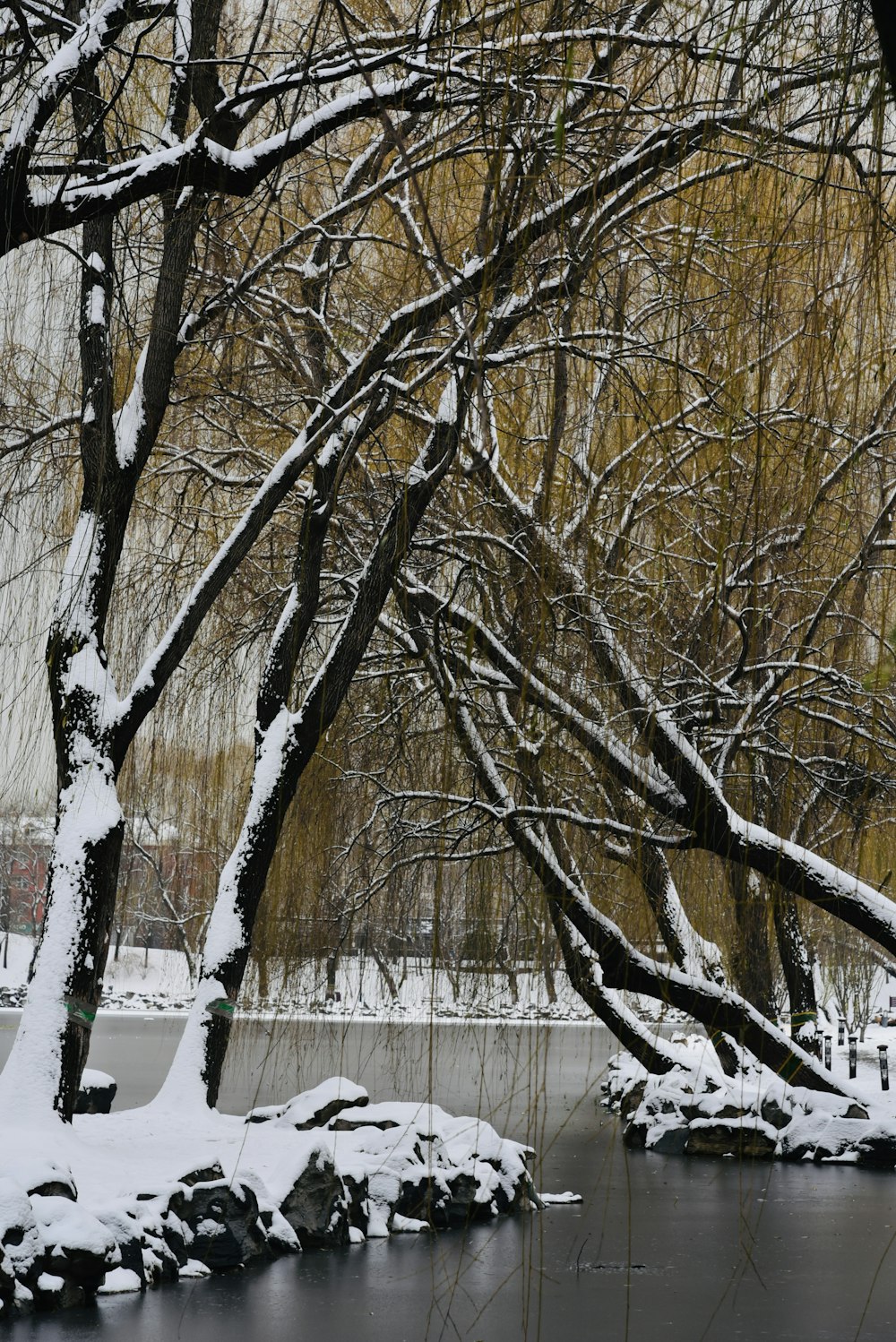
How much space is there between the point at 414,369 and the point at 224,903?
2.85 meters

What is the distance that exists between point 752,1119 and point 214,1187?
5.52m

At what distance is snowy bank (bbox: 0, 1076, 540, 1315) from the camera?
5.60m

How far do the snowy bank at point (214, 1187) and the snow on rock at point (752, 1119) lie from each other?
249 centimetres

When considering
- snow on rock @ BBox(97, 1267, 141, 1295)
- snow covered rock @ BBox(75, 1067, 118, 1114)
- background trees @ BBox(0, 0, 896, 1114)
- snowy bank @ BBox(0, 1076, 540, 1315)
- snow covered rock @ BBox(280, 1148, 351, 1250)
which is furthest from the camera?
snow covered rock @ BBox(75, 1067, 118, 1114)

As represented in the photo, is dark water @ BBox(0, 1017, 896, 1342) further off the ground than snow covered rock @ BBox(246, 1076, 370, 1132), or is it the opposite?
snow covered rock @ BBox(246, 1076, 370, 1132)

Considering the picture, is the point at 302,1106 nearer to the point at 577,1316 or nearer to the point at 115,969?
the point at 577,1316

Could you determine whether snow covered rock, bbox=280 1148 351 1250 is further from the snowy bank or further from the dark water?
the dark water

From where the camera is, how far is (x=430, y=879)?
805cm

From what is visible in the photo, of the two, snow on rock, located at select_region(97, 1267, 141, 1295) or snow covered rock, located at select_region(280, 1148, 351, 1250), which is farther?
snow covered rock, located at select_region(280, 1148, 351, 1250)

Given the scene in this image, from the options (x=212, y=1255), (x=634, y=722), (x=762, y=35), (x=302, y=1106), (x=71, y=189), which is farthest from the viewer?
(x=302, y=1106)

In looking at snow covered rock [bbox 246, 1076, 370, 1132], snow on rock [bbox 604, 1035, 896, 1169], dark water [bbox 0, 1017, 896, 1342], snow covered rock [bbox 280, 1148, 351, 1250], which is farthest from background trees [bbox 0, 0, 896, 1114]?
snow on rock [bbox 604, 1035, 896, 1169]

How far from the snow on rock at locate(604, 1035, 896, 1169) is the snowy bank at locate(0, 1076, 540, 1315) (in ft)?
8.17

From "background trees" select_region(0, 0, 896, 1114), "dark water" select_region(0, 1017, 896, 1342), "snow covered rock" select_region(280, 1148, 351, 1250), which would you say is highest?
"background trees" select_region(0, 0, 896, 1114)

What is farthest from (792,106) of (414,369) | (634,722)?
(414,369)
